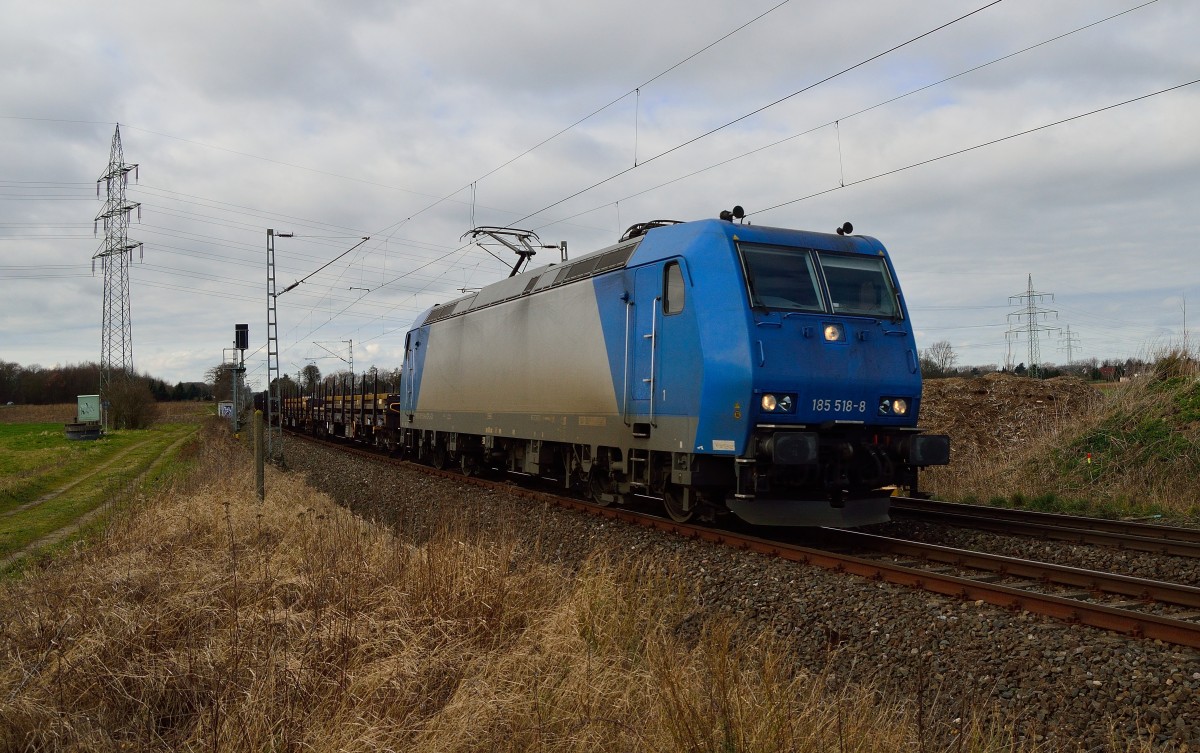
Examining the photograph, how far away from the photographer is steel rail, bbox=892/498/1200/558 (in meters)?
8.67

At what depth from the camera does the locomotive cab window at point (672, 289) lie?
396 inches

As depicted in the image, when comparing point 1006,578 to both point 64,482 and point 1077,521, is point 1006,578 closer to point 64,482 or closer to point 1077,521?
point 1077,521

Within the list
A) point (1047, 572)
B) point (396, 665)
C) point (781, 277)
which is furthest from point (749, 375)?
point (396, 665)

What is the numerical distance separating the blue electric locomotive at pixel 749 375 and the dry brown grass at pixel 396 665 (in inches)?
87.7

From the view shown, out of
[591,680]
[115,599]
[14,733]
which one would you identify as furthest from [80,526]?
[591,680]

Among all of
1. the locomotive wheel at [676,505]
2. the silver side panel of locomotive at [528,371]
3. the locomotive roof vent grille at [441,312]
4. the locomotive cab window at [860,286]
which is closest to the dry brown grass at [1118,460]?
the locomotive cab window at [860,286]

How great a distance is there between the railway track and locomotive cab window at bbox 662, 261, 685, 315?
2645 millimetres

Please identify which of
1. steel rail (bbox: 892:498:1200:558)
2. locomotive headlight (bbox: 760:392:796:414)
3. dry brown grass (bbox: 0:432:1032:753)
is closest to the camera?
dry brown grass (bbox: 0:432:1032:753)

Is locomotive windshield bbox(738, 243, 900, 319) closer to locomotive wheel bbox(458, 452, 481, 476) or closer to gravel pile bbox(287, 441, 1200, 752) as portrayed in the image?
gravel pile bbox(287, 441, 1200, 752)

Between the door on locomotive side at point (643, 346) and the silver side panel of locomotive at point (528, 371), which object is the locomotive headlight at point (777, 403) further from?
the silver side panel of locomotive at point (528, 371)

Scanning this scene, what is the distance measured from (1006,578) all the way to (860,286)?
3.91 metres

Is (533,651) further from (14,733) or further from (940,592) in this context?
(940,592)

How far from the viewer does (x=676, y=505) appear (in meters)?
10.9

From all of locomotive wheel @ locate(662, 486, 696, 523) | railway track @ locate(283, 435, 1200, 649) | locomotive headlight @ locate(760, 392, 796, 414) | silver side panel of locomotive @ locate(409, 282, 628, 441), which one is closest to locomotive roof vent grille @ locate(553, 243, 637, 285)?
silver side panel of locomotive @ locate(409, 282, 628, 441)
